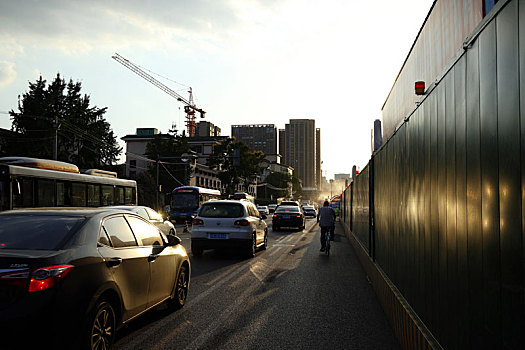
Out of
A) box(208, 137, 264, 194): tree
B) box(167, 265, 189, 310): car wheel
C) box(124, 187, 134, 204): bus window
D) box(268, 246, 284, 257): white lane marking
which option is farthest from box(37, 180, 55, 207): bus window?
box(208, 137, 264, 194): tree

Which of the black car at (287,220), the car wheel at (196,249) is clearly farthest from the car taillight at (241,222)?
the black car at (287,220)

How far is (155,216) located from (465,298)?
46.7ft

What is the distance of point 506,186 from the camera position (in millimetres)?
2471

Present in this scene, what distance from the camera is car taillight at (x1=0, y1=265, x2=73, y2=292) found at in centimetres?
393

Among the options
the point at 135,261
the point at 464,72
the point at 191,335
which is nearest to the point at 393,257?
the point at 191,335

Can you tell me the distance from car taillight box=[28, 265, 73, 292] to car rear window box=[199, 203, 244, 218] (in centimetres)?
999

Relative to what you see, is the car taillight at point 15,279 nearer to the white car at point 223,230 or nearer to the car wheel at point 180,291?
the car wheel at point 180,291

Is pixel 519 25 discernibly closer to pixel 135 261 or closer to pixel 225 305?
pixel 135 261

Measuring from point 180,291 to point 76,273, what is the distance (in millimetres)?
3109

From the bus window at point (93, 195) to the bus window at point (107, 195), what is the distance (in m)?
0.53

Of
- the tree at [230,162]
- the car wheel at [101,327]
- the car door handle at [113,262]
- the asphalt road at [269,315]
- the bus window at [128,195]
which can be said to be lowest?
the asphalt road at [269,315]

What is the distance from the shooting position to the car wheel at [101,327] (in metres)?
4.38

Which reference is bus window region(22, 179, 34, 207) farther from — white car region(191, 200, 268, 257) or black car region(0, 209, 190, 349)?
black car region(0, 209, 190, 349)

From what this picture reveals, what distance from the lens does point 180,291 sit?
7.24m
